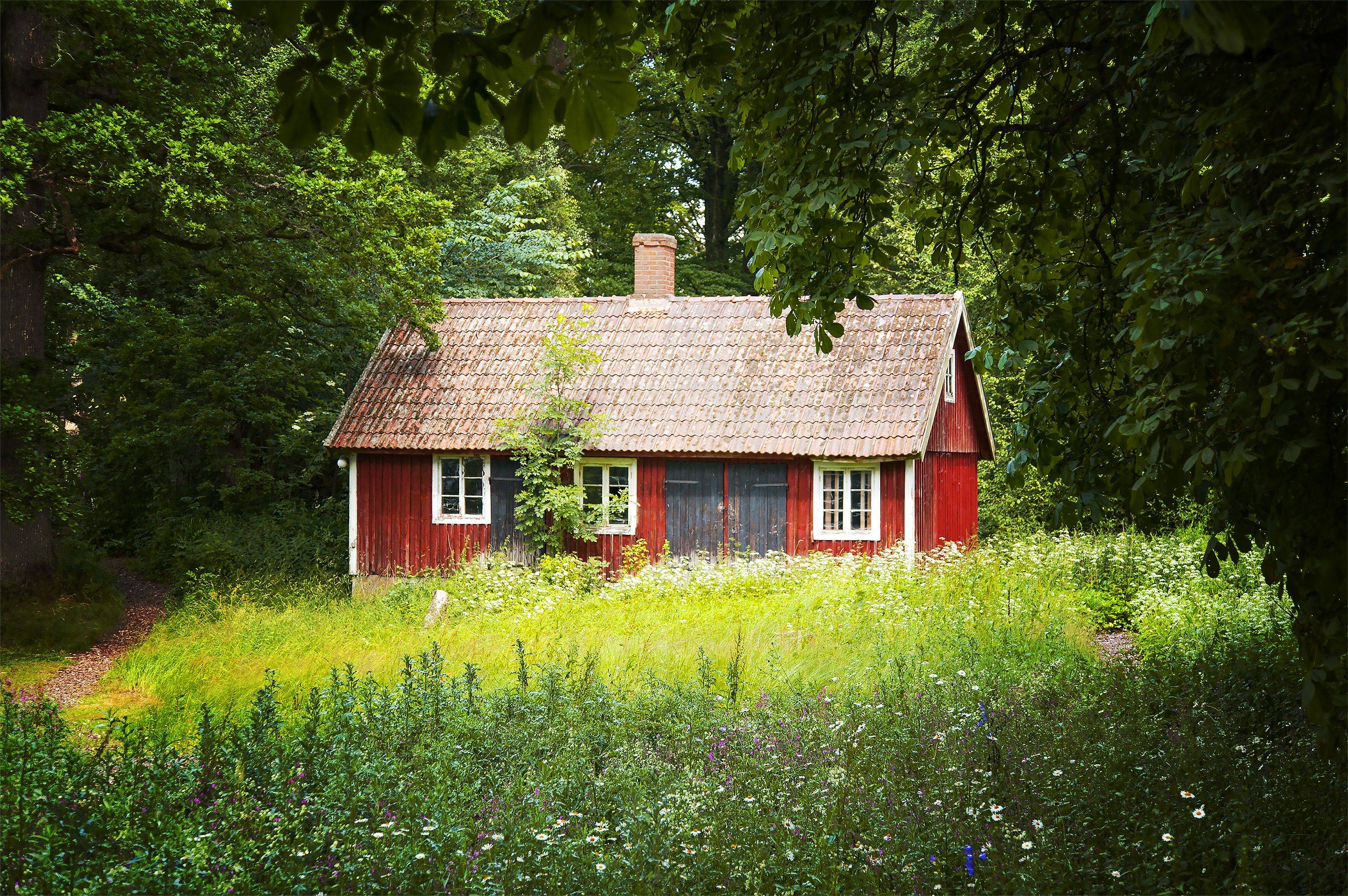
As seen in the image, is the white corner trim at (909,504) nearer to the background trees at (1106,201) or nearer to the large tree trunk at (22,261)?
the background trees at (1106,201)

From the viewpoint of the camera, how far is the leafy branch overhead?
2.42 m

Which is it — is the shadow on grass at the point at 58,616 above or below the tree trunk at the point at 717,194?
below

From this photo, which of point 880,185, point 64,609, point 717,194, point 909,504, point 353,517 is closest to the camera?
point 880,185

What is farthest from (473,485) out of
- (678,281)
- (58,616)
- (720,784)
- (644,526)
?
(720,784)

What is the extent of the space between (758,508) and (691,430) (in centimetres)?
168

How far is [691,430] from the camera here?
15.7 m

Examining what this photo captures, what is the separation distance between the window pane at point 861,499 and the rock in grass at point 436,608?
256 inches

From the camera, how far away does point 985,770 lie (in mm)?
4691

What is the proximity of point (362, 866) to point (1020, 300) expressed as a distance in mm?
4453

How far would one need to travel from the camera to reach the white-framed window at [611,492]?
15.9m

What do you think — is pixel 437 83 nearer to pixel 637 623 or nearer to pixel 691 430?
pixel 637 623

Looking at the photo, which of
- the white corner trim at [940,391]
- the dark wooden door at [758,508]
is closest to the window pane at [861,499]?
the white corner trim at [940,391]

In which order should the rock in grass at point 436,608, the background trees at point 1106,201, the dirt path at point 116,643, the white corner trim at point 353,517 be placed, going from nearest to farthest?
the background trees at point 1106,201, the dirt path at point 116,643, the rock in grass at point 436,608, the white corner trim at point 353,517

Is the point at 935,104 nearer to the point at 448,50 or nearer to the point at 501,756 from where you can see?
the point at 448,50
